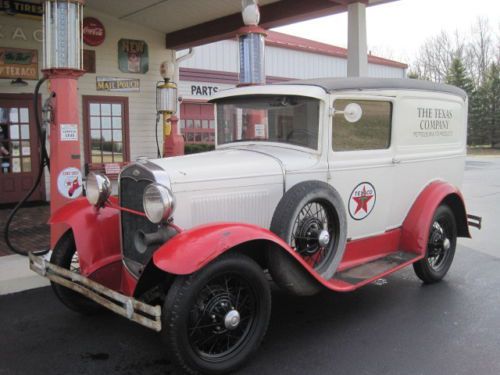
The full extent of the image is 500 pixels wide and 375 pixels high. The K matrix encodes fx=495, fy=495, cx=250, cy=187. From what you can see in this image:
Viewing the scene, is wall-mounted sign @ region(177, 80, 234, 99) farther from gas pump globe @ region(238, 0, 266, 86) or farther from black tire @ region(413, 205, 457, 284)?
black tire @ region(413, 205, 457, 284)

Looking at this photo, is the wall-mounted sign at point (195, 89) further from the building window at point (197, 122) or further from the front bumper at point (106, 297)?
the front bumper at point (106, 297)

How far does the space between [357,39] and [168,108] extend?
424 centimetres

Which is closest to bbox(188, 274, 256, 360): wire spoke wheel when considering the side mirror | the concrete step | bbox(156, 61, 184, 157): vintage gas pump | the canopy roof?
the side mirror

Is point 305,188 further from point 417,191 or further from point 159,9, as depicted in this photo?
point 159,9

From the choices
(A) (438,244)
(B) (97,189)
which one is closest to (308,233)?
(B) (97,189)

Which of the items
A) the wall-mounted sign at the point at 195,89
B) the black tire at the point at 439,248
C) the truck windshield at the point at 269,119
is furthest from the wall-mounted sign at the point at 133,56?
the black tire at the point at 439,248

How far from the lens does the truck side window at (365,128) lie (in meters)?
4.00

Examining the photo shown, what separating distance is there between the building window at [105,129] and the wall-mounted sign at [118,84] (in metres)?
0.18

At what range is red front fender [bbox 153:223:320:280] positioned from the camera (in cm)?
278

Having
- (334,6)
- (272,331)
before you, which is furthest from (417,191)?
(334,6)

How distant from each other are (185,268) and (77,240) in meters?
1.32

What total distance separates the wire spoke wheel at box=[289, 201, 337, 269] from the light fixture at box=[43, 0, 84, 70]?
299 centimetres

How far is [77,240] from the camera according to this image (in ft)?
12.1

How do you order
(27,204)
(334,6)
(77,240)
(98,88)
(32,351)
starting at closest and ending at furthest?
(32,351) → (77,240) → (334,6) → (27,204) → (98,88)
